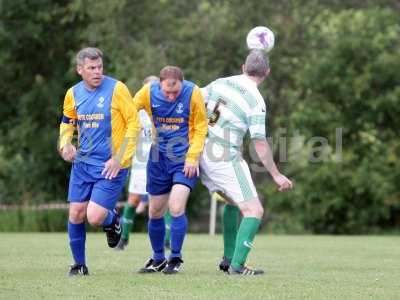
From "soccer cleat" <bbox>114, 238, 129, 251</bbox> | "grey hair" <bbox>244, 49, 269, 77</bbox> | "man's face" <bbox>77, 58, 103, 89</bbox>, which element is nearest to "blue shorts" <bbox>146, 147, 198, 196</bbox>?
"man's face" <bbox>77, 58, 103, 89</bbox>

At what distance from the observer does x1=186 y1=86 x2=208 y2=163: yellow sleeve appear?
367 inches

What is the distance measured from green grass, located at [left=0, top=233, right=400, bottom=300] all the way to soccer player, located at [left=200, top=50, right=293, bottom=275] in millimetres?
445

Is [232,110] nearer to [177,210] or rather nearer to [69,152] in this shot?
[177,210]

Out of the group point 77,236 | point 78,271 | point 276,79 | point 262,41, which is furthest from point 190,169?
point 276,79

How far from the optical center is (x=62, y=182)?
29.1m

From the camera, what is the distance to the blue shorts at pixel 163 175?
943 cm

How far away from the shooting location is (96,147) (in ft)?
29.8

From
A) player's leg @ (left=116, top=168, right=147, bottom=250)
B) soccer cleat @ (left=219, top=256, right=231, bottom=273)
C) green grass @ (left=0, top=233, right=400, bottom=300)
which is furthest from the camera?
player's leg @ (left=116, top=168, right=147, bottom=250)

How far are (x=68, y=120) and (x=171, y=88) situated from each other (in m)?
0.95

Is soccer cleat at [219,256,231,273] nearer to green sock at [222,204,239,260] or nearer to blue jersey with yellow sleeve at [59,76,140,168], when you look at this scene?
green sock at [222,204,239,260]

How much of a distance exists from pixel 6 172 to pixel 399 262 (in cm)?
1869

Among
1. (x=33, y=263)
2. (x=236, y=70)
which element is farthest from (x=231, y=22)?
(x=33, y=263)

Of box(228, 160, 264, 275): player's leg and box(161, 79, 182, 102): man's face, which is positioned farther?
box(228, 160, 264, 275): player's leg

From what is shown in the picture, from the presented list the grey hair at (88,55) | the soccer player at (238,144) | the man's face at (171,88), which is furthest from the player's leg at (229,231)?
the grey hair at (88,55)
